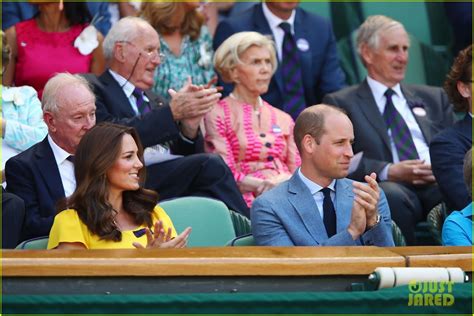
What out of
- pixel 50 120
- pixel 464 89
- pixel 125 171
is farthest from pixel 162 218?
pixel 464 89

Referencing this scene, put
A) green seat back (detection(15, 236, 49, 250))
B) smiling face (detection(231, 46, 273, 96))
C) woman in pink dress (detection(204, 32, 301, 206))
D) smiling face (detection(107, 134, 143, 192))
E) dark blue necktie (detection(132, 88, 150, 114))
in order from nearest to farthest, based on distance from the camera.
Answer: green seat back (detection(15, 236, 49, 250))
smiling face (detection(107, 134, 143, 192))
dark blue necktie (detection(132, 88, 150, 114))
woman in pink dress (detection(204, 32, 301, 206))
smiling face (detection(231, 46, 273, 96))

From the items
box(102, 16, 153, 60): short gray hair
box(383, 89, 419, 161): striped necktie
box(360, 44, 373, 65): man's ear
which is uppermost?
box(102, 16, 153, 60): short gray hair

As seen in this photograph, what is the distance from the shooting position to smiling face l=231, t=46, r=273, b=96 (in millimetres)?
6180

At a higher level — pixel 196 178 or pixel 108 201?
pixel 108 201

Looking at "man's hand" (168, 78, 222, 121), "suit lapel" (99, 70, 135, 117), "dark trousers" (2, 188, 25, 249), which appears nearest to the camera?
"dark trousers" (2, 188, 25, 249)

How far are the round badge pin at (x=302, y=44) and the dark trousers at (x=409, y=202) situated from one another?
1284mm

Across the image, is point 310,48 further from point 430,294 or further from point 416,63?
point 430,294

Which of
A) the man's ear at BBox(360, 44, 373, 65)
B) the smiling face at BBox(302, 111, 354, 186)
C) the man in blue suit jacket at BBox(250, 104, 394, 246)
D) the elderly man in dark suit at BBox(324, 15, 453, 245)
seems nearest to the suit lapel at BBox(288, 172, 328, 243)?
the man in blue suit jacket at BBox(250, 104, 394, 246)

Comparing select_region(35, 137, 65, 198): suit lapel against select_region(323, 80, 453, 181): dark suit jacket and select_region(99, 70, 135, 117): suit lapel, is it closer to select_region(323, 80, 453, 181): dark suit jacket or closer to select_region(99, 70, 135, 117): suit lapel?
select_region(99, 70, 135, 117): suit lapel

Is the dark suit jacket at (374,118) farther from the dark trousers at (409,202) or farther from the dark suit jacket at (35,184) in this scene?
the dark suit jacket at (35,184)

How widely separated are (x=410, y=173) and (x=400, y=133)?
40cm

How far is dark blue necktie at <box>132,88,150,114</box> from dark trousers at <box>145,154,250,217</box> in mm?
373

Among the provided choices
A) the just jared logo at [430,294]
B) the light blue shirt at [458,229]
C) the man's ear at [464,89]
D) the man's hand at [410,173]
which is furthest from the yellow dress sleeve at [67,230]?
the man's ear at [464,89]

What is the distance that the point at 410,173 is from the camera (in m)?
6.09
